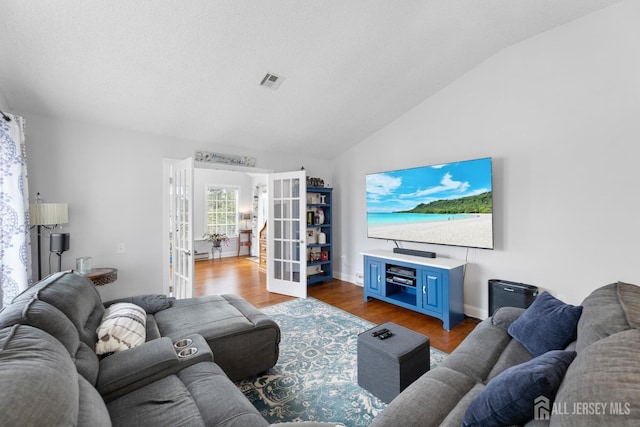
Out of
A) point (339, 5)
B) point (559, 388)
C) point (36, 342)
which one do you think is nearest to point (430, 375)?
point (559, 388)

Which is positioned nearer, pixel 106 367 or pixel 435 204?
pixel 106 367

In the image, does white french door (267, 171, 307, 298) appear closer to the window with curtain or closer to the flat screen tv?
the flat screen tv

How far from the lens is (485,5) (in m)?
2.50

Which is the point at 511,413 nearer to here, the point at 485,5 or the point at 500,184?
the point at 500,184

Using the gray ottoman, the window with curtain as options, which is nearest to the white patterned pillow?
the gray ottoman

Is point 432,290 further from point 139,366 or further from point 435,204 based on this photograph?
point 139,366

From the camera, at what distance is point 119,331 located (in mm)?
1716

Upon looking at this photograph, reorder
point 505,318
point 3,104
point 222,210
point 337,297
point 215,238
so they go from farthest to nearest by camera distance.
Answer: point 222,210 < point 215,238 < point 337,297 < point 3,104 < point 505,318

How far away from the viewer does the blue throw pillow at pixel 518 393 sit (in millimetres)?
952

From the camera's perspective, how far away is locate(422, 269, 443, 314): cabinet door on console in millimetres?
3193

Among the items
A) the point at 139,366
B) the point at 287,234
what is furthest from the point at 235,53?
the point at 287,234

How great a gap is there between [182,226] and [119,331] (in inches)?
78.4

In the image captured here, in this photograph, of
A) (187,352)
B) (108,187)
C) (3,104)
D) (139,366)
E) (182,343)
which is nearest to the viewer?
(139,366)

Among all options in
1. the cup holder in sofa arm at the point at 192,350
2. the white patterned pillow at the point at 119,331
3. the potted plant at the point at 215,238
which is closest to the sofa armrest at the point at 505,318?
the cup holder in sofa arm at the point at 192,350
